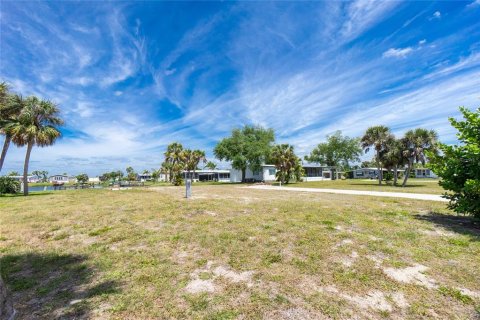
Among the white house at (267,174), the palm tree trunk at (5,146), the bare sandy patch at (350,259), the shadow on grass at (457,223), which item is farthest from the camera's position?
the white house at (267,174)

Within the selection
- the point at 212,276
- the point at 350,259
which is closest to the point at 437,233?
the point at 350,259

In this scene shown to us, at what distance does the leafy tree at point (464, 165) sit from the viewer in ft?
20.4

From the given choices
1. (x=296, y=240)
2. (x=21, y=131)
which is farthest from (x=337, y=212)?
(x=21, y=131)

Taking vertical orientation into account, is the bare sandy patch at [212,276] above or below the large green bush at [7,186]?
below

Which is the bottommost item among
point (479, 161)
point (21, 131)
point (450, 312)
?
point (450, 312)

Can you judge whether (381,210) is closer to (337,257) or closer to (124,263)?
(337,257)

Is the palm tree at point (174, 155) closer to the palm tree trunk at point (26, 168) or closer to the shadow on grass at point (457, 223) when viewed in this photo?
the palm tree trunk at point (26, 168)

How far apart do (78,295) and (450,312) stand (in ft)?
16.3

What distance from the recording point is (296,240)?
18.0 feet

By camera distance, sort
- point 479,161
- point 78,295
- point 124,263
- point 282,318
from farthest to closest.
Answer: point 479,161
point 124,263
point 78,295
point 282,318

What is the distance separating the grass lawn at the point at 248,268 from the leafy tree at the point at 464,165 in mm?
753

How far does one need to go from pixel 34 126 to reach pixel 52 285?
20.3m

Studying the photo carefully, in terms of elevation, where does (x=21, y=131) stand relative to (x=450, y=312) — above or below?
above

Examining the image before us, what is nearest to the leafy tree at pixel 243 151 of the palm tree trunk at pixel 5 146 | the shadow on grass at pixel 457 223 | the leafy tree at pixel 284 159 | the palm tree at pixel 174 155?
the leafy tree at pixel 284 159
